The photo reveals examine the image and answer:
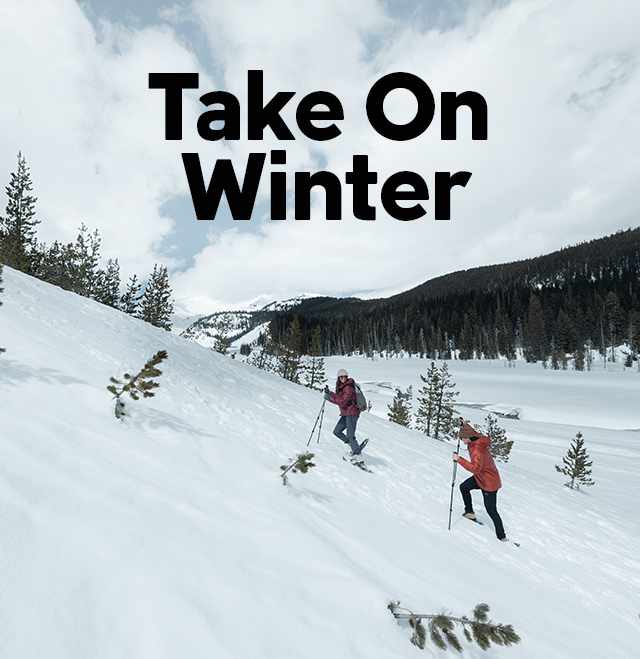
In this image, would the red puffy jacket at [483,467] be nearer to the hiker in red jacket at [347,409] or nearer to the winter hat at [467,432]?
the winter hat at [467,432]

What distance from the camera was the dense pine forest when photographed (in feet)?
289

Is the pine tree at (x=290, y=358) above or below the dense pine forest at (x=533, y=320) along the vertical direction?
below

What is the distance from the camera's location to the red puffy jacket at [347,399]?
8.09 meters

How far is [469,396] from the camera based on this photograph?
4681cm

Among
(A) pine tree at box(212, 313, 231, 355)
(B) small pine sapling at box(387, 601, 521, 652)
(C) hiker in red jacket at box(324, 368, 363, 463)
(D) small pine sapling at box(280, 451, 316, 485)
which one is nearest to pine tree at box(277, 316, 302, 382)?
(A) pine tree at box(212, 313, 231, 355)

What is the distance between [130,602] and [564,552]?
27.0 feet

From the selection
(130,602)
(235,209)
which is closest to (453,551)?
(130,602)

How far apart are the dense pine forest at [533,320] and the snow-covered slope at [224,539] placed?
53.7 meters

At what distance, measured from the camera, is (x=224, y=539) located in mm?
3162

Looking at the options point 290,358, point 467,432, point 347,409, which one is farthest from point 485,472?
point 290,358

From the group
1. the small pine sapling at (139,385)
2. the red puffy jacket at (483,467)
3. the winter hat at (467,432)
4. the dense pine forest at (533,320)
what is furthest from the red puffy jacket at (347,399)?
the dense pine forest at (533,320)

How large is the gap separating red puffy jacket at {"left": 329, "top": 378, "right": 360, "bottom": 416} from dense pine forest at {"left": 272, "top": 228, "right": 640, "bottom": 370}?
5274 cm

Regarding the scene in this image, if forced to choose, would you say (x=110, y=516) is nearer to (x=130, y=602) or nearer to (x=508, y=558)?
(x=130, y=602)

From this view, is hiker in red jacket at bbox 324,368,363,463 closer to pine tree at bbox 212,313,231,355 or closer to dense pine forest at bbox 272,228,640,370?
pine tree at bbox 212,313,231,355
